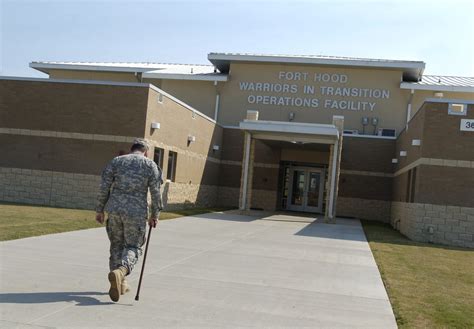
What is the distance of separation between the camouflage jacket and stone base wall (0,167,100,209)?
1371 cm

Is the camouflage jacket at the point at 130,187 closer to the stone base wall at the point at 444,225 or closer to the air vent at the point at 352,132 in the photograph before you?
the stone base wall at the point at 444,225

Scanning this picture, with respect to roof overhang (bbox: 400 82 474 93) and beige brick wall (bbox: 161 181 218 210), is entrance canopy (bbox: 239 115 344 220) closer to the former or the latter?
beige brick wall (bbox: 161 181 218 210)

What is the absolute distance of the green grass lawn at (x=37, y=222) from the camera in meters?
12.0

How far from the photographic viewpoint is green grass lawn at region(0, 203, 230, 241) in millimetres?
12002

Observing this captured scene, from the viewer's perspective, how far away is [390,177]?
29.5 m

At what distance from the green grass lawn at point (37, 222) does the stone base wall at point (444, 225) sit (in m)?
8.18

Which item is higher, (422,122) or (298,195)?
(422,122)

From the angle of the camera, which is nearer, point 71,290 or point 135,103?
point 71,290

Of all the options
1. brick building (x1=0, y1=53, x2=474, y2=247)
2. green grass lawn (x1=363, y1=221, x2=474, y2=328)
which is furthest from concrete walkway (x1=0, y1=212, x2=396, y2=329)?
brick building (x1=0, y1=53, x2=474, y2=247)

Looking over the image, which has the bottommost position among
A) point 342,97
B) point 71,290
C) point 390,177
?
point 71,290

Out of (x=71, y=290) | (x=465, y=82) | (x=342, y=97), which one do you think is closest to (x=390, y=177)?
(x=342, y=97)

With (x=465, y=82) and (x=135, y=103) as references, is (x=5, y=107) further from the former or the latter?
(x=465, y=82)

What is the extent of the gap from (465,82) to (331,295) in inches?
1163

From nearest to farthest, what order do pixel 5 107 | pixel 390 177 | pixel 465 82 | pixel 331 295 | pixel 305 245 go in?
1. pixel 331 295
2. pixel 305 245
3. pixel 5 107
4. pixel 390 177
5. pixel 465 82
